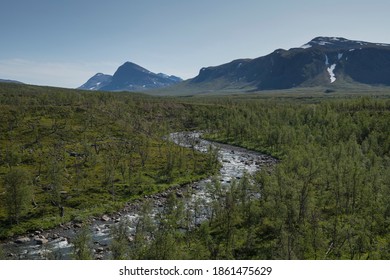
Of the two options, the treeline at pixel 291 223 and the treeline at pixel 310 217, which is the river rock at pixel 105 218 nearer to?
the treeline at pixel 291 223

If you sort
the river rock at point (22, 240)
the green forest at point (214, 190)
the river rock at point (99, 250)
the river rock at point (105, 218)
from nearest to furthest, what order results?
→ the green forest at point (214, 190) < the river rock at point (99, 250) < the river rock at point (22, 240) < the river rock at point (105, 218)

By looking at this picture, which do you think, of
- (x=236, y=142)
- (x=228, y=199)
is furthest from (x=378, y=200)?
(x=236, y=142)

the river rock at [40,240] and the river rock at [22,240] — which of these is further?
the river rock at [22,240]

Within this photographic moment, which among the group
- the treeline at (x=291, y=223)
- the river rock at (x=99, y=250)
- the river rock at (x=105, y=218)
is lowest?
the river rock at (x=99, y=250)

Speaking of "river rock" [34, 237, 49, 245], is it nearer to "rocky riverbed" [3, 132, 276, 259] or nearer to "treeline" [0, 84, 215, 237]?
"rocky riverbed" [3, 132, 276, 259]

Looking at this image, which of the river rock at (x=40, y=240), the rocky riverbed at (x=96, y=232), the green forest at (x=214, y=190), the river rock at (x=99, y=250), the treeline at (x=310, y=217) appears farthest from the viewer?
the river rock at (x=40, y=240)

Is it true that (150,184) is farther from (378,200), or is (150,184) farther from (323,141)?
(323,141)

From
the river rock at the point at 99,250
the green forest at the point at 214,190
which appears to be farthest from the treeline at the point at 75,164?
the river rock at the point at 99,250

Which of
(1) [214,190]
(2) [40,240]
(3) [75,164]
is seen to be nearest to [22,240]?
(2) [40,240]
